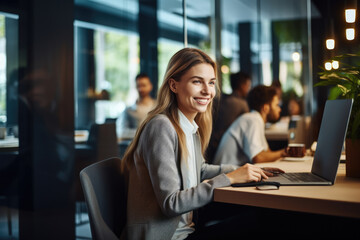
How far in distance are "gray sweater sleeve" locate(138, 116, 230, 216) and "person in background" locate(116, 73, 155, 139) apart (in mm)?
2378

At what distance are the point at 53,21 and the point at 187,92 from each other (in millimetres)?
1730

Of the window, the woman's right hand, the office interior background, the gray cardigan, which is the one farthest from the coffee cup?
the window

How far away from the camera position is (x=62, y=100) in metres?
3.13

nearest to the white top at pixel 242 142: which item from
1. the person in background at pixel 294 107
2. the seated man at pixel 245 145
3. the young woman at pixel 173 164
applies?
the seated man at pixel 245 145

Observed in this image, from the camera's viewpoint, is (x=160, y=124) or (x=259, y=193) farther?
(x=160, y=124)

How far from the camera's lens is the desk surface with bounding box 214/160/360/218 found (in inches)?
49.7

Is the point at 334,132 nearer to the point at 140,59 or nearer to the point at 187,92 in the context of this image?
the point at 187,92

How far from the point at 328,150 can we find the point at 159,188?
2.29 feet

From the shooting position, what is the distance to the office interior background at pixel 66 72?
2721 mm

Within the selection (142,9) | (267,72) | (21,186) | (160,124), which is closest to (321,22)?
(142,9)

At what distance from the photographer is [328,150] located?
1633 mm

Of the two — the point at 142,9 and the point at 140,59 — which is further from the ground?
the point at 142,9

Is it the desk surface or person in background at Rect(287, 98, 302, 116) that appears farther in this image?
person in background at Rect(287, 98, 302, 116)

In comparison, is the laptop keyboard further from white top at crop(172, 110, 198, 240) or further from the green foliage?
white top at crop(172, 110, 198, 240)
